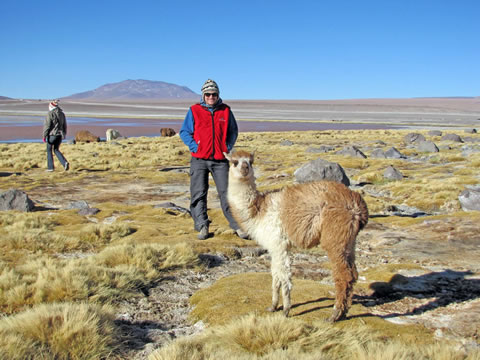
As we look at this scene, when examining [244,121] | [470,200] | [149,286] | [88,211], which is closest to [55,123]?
[88,211]

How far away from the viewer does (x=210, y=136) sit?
6.36 metres

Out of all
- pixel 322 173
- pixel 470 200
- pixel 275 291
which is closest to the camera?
pixel 275 291

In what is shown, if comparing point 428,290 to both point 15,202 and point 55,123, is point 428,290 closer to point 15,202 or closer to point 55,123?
point 15,202

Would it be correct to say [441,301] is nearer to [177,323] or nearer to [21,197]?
[177,323]

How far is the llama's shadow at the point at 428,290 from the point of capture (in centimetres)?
453

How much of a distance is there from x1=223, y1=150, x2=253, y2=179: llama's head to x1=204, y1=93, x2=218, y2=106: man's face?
191 centimetres

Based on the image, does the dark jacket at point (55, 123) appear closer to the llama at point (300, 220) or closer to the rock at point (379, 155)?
the llama at point (300, 220)

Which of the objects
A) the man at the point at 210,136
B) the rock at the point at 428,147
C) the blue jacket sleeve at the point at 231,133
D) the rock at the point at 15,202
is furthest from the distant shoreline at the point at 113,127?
the blue jacket sleeve at the point at 231,133

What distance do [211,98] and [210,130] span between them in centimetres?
48

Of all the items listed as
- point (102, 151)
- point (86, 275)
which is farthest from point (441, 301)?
point (102, 151)

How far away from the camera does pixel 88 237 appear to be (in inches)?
297

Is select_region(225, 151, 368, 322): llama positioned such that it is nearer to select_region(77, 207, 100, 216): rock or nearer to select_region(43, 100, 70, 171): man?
select_region(77, 207, 100, 216): rock

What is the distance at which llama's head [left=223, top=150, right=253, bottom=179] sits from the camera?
4.32 meters

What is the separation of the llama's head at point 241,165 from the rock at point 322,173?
8.34m
